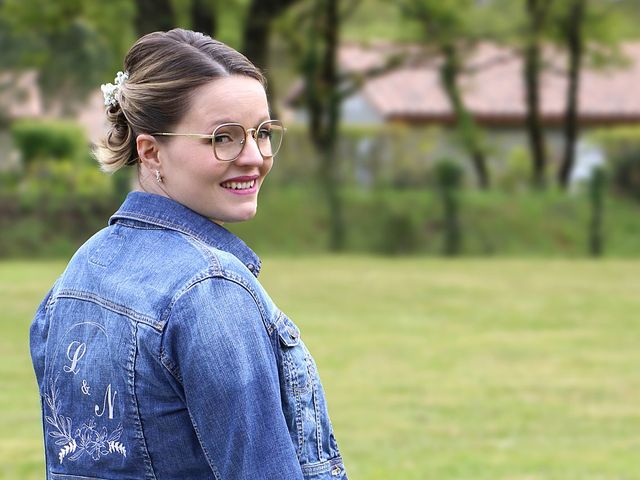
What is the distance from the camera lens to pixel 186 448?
1947mm

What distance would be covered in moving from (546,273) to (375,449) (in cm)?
1157

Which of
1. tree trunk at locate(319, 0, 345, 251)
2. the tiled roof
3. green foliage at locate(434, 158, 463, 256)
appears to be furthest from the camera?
the tiled roof

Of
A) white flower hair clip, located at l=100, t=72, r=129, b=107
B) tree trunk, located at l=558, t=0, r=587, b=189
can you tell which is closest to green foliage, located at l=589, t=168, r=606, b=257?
tree trunk, located at l=558, t=0, r=587, b=189

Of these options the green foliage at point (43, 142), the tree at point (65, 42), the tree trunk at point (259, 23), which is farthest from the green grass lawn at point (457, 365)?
the green foliage at point (43, 142)

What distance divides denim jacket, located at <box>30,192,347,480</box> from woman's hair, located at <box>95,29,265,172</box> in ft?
0.47

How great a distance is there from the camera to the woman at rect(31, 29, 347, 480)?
187cm

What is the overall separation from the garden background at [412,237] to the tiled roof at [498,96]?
6776 millimetres

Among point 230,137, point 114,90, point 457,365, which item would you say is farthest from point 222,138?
point 457,365

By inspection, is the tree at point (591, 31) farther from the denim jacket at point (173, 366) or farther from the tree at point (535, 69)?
the denim jacket at point (173, 366)

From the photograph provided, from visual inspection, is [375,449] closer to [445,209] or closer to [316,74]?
[445,209]

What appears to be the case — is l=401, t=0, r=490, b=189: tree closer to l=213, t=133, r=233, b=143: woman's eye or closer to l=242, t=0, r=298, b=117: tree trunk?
l=242, t=0, r=298, b=117: tree trunk

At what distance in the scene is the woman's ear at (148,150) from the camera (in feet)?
6.77

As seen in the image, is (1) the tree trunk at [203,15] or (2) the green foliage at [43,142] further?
(2) the green foliage at [43,142]

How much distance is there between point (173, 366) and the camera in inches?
74.9
